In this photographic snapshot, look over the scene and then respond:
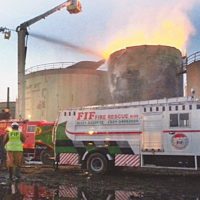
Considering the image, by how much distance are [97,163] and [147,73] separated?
51.8ft

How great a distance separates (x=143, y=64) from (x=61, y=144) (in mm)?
15369

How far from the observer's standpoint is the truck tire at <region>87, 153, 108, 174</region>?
49.1 feet

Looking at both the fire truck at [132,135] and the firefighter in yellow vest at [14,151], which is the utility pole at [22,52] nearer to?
the fire truck at [132,135]

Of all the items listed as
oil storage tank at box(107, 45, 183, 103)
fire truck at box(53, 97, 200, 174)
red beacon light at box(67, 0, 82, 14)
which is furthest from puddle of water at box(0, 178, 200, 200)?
oil storage tank at box(107, 45, 183, 103)

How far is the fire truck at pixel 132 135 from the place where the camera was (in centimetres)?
1364

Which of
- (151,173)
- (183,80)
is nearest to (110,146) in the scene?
(151,173)

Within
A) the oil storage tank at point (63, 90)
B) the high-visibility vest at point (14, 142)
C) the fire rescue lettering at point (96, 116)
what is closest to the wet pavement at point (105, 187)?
the high-visibility vest at point (14, 142)

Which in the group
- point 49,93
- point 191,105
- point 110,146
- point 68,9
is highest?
point 68,9

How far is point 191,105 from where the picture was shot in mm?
13625

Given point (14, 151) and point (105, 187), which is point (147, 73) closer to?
point (14, 151)

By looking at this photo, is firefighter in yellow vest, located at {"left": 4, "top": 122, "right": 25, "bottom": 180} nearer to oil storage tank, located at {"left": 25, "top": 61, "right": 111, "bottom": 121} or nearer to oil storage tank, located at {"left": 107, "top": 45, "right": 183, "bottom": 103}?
oil storage tank, located at {"left": 107, "top": 45, "right": 183, "bottom": 103}

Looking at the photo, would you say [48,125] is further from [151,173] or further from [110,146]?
[151,173]

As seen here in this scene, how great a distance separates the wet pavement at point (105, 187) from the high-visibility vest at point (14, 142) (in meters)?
0.95

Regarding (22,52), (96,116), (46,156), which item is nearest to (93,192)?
(96,116)
